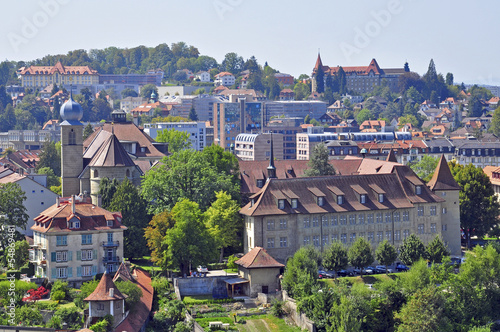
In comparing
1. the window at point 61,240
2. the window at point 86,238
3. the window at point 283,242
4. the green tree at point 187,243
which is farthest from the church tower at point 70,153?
the window at point 283,242

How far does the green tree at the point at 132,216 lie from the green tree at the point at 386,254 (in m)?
20.9

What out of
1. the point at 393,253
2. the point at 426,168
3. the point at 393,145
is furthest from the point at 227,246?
the point at 393,145

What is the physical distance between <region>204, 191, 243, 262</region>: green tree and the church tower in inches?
753

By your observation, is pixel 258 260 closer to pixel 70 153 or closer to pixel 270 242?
pixel 270 242

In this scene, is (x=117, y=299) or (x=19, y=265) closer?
(x=117, y=299)

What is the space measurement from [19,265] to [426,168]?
2480 inches

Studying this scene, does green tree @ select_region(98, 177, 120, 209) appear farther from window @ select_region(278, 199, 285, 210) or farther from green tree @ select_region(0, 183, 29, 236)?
window @ select_region(278, 199, 285, 210)

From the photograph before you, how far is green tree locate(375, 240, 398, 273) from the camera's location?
279 ft

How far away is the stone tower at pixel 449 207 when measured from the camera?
95938 millimetres

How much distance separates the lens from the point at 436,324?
74062 mm

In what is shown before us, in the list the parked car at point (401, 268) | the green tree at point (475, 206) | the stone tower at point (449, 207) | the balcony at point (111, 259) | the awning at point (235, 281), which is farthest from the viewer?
the green tree at point (475, 206)

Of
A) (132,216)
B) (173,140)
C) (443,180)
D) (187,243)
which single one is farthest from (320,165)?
(173,140)

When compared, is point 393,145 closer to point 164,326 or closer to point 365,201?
point 365,201

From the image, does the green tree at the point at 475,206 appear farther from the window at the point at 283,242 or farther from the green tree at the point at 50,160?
the green tree at the point at 50,160
